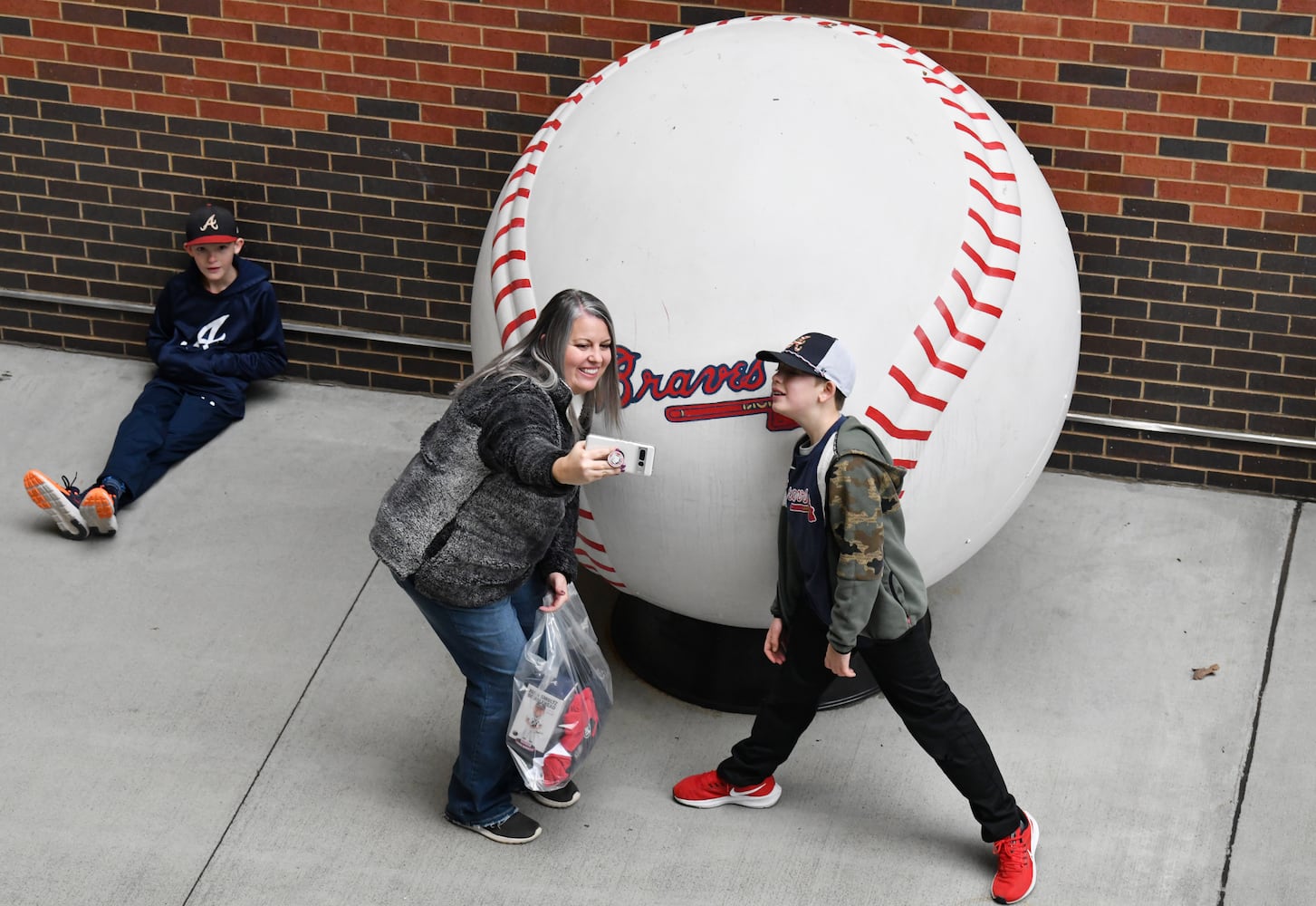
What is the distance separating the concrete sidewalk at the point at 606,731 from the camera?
4301 mm

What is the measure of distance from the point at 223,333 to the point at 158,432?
49 centimetres

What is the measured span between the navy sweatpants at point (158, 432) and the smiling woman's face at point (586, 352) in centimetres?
252

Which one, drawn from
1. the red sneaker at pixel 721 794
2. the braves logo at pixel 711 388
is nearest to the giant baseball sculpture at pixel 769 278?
the braves logo at pixel 711 388

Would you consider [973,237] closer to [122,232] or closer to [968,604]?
[968,604]

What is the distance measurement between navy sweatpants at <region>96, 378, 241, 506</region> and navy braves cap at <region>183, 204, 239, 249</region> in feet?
1.88

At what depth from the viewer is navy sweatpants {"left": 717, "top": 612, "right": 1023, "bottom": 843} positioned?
4.13 meters

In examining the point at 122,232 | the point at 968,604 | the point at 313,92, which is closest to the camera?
the point at 968,604

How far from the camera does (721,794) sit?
453 centimetres

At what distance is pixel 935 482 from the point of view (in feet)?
13.7

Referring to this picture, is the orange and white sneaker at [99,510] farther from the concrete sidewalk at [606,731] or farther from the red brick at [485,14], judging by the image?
the red brick at [485,14]

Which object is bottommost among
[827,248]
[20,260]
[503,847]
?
[503,847]

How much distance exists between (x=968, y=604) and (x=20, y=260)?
405 cm

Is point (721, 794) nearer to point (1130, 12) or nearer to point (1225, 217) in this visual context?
point (1225, 217)

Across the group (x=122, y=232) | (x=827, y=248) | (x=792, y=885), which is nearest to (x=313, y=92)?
(x=122, y=232)
